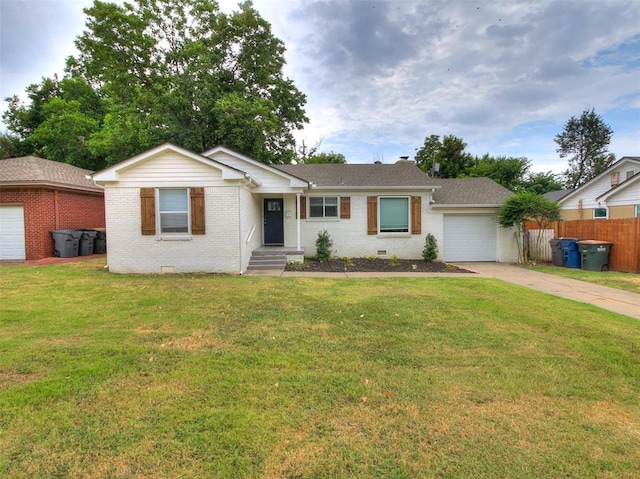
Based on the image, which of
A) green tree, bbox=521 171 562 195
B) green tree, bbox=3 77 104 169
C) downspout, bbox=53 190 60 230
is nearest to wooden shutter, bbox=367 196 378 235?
downspout, bbox=53 190 60 230

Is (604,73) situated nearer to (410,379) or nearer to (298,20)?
(298,20)

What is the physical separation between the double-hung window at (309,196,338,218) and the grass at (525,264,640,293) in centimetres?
781

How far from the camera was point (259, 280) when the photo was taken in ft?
29.3

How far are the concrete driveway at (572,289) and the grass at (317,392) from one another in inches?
45.3

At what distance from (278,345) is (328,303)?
231 centimetres

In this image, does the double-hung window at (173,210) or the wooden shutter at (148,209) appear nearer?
the wooden shutter at (148,209)

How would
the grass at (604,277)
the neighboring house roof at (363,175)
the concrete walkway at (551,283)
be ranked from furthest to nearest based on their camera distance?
the neighboring house roof at (363,175), the grass at (604,277), the concrete walkway at (551,283)

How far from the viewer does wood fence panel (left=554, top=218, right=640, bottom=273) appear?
11000mm

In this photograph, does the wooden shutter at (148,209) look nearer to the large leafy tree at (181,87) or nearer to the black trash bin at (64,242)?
the black trash bin at (64,242)

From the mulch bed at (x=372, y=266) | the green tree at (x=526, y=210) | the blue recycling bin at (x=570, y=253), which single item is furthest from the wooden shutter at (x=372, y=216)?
the blue recycling bin at (x=570, y=253)

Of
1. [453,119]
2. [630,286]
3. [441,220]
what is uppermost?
[453,119]

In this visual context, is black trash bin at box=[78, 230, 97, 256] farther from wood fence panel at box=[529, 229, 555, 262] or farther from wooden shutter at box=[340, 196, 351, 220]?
wood fence panel at box=[529, 229, 555, 262]

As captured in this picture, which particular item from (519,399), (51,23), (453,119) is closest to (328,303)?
(519,399)

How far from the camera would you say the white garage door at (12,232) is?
12.4 m
